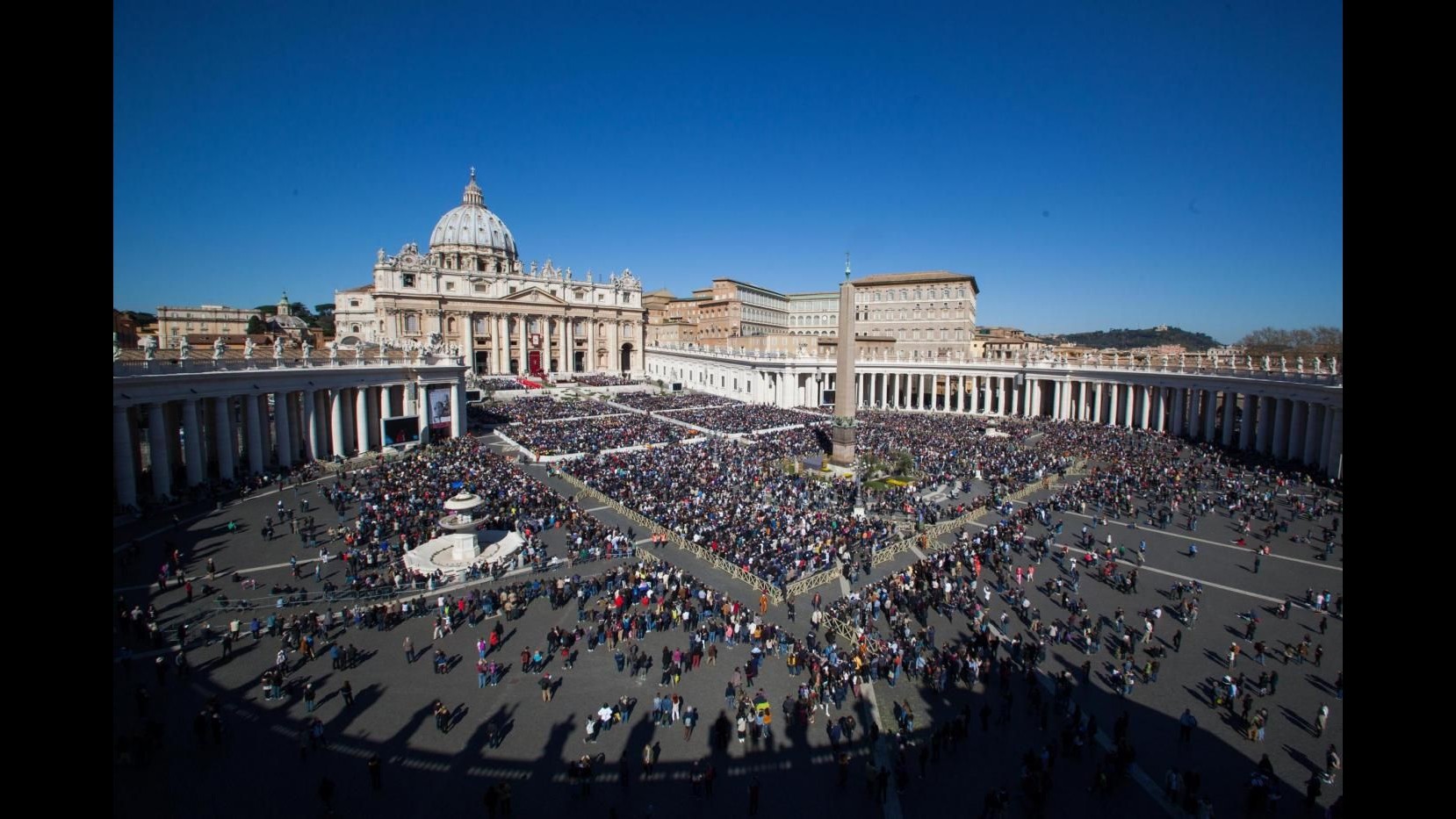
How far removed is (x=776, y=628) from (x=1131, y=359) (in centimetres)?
4887

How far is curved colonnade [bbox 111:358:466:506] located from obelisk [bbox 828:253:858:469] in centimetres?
2313

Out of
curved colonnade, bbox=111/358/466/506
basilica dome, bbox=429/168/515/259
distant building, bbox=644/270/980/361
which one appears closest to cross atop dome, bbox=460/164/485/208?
basilica dome, bbox=429/168/515/259

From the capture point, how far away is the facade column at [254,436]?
96.8 ft

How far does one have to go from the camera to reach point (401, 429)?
35750 millimetres

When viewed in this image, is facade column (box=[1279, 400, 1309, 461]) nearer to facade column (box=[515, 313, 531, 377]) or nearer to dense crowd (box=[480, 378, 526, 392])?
dense crowd (box=[480, 378, 526, 392])

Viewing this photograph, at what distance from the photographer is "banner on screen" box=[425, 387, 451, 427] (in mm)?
37875

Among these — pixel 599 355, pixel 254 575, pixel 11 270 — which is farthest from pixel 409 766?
pixel 599 355

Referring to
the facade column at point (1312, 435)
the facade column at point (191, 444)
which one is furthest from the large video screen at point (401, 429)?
the facade column at point (1312, 435)

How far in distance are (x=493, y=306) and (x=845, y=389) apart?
5567 cm

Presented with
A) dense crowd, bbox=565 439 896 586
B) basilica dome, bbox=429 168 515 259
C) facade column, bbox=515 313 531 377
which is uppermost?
basilica dome, bbox=429 168 515 259

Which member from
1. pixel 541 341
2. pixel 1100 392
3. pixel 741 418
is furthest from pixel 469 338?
pixel 1100 392

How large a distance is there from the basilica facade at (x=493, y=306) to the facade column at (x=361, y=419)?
32215 mm

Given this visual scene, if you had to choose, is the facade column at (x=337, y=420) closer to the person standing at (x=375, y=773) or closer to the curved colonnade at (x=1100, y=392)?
the person standing at (x=375, y=773)

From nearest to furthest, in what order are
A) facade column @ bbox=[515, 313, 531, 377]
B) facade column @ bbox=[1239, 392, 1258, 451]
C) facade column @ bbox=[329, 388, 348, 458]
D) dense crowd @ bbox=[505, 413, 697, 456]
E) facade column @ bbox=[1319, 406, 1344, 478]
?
1. facade column @ bbox=[1319, 406, 1344, 478]
2. facade column @ bbox=[329, 388, 348, 458]
3. dense crowd @ bbox=[505, 413, 697, 456]
4. facade column @ bbox=[1239, 392, 1258, 451]
5. facade column @ bbox=[515, 313, 531, 377]
